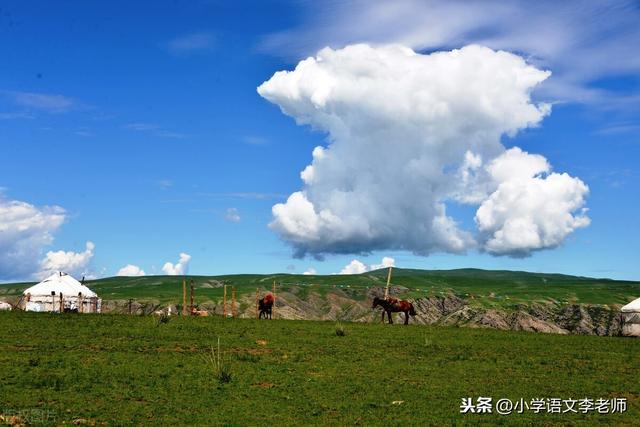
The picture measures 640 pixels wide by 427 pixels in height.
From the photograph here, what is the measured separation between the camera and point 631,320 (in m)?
62.7

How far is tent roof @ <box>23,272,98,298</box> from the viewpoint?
72438 mm

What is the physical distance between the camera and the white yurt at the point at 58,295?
69938mm

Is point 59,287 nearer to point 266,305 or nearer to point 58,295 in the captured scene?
point 58,295

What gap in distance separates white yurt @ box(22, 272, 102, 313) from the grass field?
31028 mm

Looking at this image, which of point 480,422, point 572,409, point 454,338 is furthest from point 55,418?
point 454,338

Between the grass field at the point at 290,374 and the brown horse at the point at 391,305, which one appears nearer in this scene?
the grass field at the point at 290,374

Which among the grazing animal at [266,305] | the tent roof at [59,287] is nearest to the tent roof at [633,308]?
the grazing animal at [266,305]

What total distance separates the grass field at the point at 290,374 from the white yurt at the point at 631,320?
25.1 m

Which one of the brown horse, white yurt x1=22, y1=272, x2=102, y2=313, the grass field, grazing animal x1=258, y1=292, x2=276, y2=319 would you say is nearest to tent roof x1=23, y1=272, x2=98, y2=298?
white yurt x1=22, y1=272, x2=102, y2=313

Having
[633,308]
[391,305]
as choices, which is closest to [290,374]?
[391,305]

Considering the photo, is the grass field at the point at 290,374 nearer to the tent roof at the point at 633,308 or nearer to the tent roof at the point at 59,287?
the tent roof at the point at 633,308

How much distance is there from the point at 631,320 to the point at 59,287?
→ 198 feet

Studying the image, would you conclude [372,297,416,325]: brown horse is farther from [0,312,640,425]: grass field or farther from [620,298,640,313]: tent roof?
[620,298,640,313]: tent roof

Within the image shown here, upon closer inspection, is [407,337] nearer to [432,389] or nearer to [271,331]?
[271,331]
